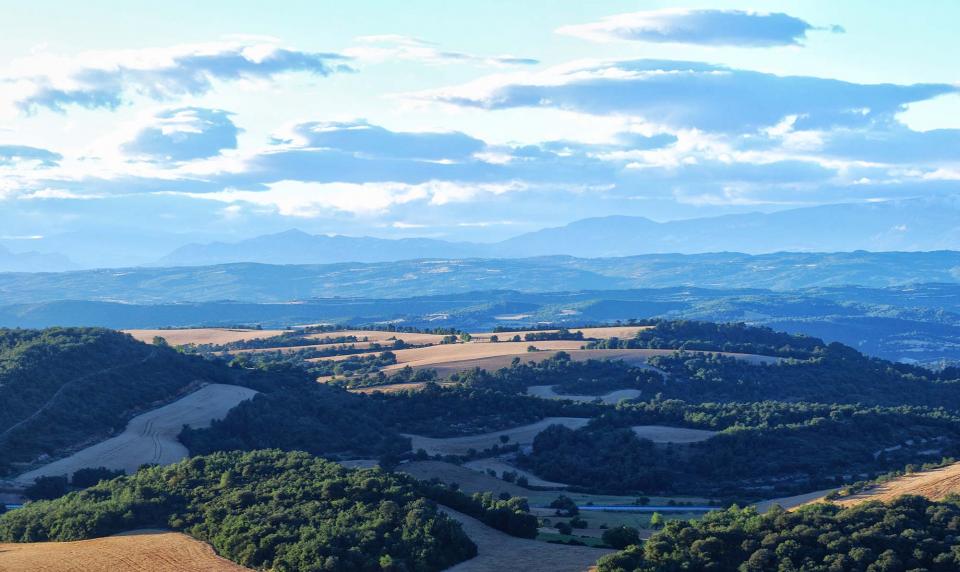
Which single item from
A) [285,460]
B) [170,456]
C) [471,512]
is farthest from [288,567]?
[170,456]

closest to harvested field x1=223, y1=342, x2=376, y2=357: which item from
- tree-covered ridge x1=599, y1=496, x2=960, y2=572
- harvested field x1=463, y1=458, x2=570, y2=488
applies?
harvested field x1=463, y1=458, x2=570, y2=488

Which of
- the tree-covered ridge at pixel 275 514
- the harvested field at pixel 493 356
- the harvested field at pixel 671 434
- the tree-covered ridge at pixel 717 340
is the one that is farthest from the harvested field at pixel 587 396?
the tree-covered ridge at pixel 275 514

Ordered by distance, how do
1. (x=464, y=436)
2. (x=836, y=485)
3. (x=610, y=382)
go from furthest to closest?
(x=610, y=382) → (x=464, y=436) → (x=836, y=485)

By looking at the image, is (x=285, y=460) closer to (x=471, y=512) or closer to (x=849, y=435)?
(x=471, y=512)

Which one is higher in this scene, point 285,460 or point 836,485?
point 285,460

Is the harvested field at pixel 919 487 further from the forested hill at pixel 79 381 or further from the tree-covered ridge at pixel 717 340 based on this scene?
the tree-covered ridge at pixel 717 340

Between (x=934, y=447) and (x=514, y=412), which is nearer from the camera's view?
(x=934, y=447)

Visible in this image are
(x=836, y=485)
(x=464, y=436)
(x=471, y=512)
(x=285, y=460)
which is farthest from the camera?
(x=464, y=436)

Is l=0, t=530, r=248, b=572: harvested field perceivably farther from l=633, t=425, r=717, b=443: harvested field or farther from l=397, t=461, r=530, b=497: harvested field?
l=633, t=425, r=717, b=443: harvested field
